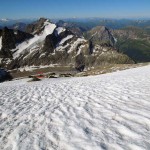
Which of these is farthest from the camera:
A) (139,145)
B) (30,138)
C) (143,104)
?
(143,104)

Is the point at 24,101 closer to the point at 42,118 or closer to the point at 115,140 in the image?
the point at 42,118

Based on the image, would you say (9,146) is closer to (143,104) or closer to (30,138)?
(30,138)

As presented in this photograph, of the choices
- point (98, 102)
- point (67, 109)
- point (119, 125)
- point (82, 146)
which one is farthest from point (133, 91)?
point (82, 146)

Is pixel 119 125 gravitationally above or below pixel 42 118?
above

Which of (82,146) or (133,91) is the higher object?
(82,146)

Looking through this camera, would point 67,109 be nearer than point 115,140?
No

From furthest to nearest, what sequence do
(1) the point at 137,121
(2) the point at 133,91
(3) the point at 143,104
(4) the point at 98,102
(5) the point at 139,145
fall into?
1. (2) the point at 133,91
2. (4) the point at 98,102
3. (3) the point at 143,104
4. (1) the point at 137,121
5. (5) the point at 139,145

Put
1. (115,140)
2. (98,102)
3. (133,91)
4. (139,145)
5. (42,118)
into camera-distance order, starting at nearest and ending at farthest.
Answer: (139,145)
(115,140)
(42,118)
(98,102)
(133,91)

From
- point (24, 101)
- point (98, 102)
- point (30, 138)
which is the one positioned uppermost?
point (30, 138)

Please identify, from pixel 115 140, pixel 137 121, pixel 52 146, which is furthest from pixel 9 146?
pixel 137 121
